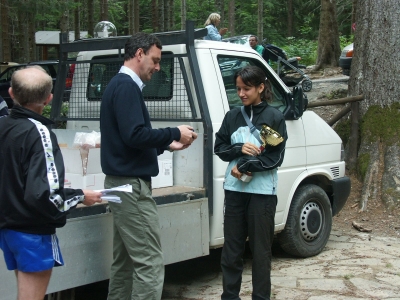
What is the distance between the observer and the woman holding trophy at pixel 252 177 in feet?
14.8

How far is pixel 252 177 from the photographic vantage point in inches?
179

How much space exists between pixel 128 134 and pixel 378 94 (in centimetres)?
609

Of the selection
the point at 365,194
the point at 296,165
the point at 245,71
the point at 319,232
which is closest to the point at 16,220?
the point at 245,71

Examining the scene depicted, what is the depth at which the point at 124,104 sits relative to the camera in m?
3.85

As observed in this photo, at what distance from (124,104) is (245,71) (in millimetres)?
1152

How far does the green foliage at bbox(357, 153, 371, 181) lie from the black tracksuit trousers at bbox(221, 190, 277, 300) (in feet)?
15.3

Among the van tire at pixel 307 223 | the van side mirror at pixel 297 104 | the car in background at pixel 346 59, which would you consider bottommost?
the van tire at pixel 307 223

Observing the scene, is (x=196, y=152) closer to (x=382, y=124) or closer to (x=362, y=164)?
(x=362, y=164)

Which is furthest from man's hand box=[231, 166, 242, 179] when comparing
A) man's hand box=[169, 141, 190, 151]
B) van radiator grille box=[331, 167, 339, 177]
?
van radiator grille box=[331, 167, 339, 177]

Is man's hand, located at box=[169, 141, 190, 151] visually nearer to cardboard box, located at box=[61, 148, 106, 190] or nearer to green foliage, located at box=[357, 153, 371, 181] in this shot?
cardboard box, located at box=[61, 148, 106, 190]

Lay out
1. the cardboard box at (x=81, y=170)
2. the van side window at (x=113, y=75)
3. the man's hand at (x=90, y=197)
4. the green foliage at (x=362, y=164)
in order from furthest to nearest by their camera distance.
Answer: the green foliage at (x=362, y=164) < the van side window at (x=113, y=75) < the cardboard box at (x=81, y=170) < the man's hand at (x=90, y=197)

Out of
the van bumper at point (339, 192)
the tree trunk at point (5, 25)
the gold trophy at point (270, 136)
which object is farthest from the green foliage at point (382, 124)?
the tree trunk at point (5, 25)

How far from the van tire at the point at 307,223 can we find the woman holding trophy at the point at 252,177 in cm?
155

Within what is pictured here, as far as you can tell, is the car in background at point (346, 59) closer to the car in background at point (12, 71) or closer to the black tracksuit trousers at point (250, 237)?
the car in background at point (12, 71)
